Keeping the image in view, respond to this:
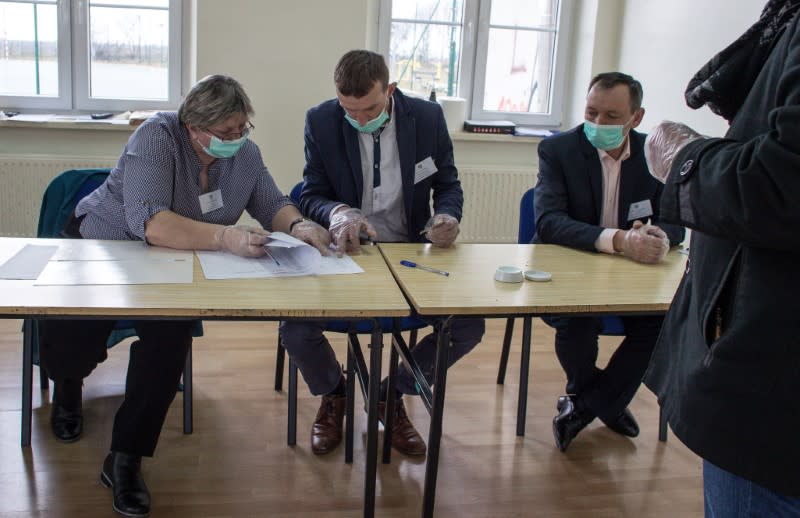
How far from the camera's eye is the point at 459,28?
15.2ft

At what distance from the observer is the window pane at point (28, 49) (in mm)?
4234

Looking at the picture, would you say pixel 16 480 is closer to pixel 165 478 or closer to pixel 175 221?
pixel 165 478

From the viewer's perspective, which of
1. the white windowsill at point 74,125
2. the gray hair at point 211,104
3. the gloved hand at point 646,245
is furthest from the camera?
the white windowsill at point 74,125

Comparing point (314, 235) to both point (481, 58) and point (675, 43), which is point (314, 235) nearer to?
point (675, 43)

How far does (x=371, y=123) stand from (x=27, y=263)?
113cm

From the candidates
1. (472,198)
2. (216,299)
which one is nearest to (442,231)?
(216,299)

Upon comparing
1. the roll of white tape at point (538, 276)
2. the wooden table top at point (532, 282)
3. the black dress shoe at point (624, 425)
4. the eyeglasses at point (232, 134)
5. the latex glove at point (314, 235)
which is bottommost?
the black dress shoe at point (624, 425)

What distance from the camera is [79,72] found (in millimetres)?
4320

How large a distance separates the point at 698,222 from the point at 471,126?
3644 mm

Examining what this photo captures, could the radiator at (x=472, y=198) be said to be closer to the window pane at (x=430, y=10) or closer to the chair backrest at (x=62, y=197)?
the window pane at (x=430, y=10)

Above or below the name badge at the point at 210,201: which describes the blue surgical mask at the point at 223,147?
above

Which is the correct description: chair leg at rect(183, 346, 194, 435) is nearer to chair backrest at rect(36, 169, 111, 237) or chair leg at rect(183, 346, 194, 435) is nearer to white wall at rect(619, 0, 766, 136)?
chair backrest at rect(36, 169, 111, 237)

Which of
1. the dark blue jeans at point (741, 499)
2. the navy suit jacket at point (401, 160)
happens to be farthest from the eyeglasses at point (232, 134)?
the dark blue jeans at point (741, 499)

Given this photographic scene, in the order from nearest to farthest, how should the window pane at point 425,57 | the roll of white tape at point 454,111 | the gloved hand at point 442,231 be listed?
1. the gloved hand at point 442,231
2. the roll of white tape at point 454,111
3. the window pane at point 425,57
